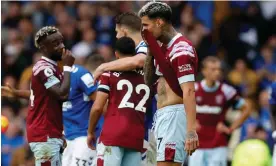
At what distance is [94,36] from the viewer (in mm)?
20375

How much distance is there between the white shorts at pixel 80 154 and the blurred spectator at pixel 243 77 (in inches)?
291

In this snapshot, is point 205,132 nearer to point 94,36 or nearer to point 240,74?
point 240,74

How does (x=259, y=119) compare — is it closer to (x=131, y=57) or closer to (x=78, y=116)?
(x=78, y=116)

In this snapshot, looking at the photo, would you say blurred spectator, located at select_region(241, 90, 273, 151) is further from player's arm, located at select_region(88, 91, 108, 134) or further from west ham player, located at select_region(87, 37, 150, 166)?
player's arm, located at select_region(88, 91, 108, 134)

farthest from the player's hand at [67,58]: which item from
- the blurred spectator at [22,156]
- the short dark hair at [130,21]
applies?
the blurred spectator at [22,156]

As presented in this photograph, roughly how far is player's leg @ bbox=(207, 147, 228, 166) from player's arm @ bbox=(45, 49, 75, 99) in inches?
199

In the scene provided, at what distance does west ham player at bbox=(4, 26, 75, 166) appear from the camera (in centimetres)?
1080

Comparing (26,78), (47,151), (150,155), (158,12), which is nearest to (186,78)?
(158,12)

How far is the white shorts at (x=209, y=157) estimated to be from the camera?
15492mm

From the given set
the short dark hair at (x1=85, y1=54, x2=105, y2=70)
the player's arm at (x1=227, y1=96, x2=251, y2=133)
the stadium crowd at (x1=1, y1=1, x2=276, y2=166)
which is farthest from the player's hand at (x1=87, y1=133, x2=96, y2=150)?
the stadium crowd at (x1=1, y1=1, x2=276, y2=166)

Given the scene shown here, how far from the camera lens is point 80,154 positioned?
12.2 metres

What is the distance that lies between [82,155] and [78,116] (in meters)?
0.49

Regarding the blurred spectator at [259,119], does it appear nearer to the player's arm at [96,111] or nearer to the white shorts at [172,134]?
the player's arm at [96,111]

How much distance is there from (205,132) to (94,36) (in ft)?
18.0
